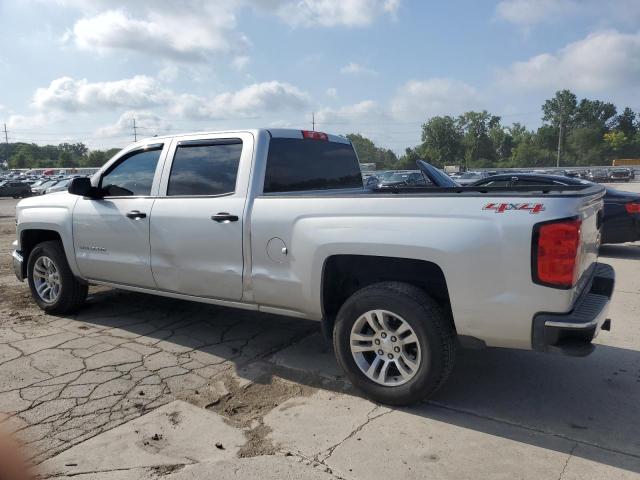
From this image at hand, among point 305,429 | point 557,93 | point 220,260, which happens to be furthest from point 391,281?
point 557,93

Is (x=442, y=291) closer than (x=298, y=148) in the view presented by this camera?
Yes

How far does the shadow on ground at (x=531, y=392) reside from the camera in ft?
10.7

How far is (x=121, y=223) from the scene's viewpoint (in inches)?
197

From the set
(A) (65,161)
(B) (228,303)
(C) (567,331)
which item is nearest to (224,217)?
(B) (228,303)

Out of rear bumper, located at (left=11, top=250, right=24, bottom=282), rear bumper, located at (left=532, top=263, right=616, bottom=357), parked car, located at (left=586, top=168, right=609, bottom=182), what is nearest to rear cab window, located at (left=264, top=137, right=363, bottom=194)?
rear bumper, located at (left=532, top=263, right=616, bottom=357)

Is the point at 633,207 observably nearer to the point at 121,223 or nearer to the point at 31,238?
the point at 121,223

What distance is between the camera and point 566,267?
3010 mm

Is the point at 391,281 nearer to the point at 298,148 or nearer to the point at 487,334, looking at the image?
the point at 487,334

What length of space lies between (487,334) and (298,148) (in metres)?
2.39

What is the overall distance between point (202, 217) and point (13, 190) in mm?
44632

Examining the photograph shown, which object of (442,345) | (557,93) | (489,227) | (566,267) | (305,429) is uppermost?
(557,93)

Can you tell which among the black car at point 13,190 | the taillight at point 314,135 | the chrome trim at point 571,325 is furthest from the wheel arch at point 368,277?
the black car at point 13,190

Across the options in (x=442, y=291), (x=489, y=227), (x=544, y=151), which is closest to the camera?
(x=489, y=227)

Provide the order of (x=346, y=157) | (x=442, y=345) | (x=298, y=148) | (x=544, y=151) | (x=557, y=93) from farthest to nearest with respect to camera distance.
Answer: (x=557, y=93) < (x=544, y=151) < (x=346, y=157) < (x=298, y=148) < (x=442, y=345)
